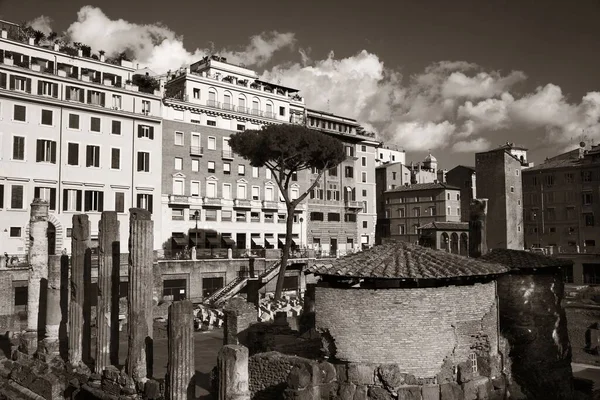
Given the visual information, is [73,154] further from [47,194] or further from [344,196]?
[344,196]

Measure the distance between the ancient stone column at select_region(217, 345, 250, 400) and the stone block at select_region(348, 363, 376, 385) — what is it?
103 inches

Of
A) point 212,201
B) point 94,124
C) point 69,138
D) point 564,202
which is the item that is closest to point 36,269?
point 69,138

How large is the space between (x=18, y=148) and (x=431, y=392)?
29300 millimetres

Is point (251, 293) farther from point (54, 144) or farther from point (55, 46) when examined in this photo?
point (55, 46)

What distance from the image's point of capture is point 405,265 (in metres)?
13.5

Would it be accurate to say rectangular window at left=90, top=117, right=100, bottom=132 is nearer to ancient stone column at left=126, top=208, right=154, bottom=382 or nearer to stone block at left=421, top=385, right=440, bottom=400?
ancient stone column at left=126, top=208, right=154, bottom=382

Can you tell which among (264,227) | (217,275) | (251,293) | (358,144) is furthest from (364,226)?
(251,293)

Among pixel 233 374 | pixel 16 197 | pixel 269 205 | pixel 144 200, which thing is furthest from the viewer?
pixel 269 205

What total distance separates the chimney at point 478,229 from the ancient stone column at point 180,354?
442 inches

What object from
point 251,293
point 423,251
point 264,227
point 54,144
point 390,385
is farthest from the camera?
point 264,227

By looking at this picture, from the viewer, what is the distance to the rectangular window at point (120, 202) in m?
37.2

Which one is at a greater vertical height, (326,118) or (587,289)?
(326,118)

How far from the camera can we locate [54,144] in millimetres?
34719

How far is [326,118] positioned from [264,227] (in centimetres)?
1252
